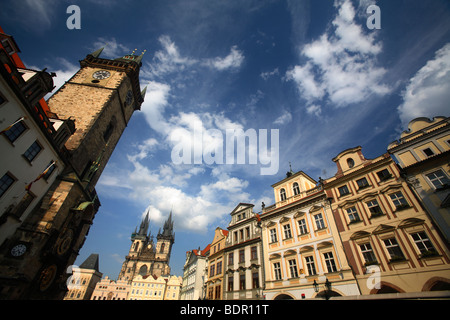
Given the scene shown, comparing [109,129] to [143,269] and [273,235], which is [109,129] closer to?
[273,235]

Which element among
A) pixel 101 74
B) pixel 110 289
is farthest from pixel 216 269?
pixel 110 289

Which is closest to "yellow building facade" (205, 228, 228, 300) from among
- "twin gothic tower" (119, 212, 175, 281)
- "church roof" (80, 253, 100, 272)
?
"twin gothic tower" (119, 212, 175, 281)

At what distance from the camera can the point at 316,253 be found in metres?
18.8

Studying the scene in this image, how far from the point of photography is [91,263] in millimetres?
85250

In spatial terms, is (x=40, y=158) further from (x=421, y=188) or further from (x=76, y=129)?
(x=421, y=188)

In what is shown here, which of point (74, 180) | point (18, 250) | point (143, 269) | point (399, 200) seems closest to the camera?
point (18, 250)

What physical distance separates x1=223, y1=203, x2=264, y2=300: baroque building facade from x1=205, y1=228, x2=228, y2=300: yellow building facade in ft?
5.07

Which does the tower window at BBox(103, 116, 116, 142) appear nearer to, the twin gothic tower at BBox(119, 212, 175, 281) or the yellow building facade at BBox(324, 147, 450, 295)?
the yellow building facade at BBox(324, 147, 450, 295)

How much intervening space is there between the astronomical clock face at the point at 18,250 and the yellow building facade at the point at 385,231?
2410 centimetres

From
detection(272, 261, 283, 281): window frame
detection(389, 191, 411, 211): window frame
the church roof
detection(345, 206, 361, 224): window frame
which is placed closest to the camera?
detection(389, 191, 411, 211): window frame

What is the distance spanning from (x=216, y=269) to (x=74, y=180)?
20671 millimetres

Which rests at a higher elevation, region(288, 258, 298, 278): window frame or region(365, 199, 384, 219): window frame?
region(365, 199, 384, 219): window frame

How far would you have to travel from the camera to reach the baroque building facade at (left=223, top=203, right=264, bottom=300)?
73.8ft

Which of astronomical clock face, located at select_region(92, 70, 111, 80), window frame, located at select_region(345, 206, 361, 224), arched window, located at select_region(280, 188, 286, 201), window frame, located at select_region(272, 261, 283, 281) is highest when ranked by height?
astronomical clock face, located at select_region(92, 70, 111, 80)
